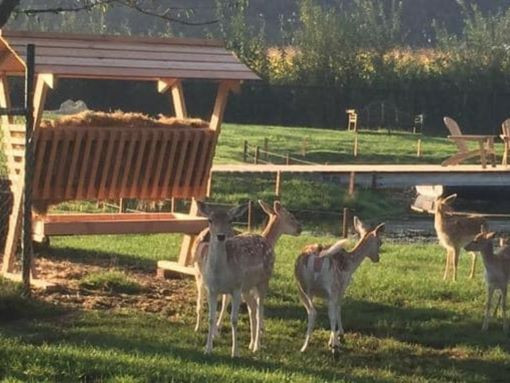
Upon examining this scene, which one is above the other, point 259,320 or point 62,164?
point 62,164

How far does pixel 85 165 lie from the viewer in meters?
14.3

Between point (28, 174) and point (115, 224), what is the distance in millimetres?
1728

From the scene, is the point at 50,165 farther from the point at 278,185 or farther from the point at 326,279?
the point at 278,185

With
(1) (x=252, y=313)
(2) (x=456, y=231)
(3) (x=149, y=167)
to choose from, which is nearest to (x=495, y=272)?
(1) (x=252, y=313)

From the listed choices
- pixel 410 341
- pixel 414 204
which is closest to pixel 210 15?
pixel 414 204

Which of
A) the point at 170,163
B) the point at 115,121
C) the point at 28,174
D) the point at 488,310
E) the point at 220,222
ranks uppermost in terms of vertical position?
the point at 115,121

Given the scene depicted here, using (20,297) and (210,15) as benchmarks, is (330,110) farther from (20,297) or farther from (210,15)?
(20,297)

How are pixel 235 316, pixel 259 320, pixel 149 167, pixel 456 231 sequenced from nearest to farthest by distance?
pixel 235 316 → pixel 259 320 → pixel 149 167 → pixel 456 231

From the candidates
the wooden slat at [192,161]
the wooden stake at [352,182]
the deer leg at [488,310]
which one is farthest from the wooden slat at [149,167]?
the wooden stake at [352,182]

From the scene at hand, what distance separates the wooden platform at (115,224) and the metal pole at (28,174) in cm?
103

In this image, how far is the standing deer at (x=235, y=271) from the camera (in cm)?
1062

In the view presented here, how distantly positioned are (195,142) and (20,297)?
11.1 feet

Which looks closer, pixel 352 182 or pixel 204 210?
pixel 204 210

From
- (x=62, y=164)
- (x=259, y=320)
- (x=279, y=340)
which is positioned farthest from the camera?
(x=62, y=164)
